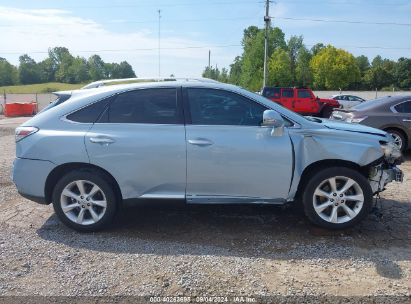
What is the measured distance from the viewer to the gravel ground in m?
3.38

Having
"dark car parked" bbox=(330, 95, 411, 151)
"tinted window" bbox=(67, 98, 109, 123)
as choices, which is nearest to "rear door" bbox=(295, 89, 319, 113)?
"dark car parked" bbox=(330, 95, 411, 151)

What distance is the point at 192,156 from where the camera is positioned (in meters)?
4.35

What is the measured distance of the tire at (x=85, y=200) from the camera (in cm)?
445

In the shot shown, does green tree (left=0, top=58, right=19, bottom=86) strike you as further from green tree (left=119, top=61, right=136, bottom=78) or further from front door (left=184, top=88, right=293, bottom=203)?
front door (left=184, top=88, right=293, bottom=203)

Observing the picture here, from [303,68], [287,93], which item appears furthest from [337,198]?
[303,68]

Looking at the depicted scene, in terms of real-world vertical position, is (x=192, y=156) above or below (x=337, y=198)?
above

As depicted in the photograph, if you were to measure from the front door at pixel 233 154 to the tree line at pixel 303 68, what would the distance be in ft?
175

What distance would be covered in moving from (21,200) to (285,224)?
374 cm

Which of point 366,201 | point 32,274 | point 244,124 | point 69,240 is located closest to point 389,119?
point 366,201

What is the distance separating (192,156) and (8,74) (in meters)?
116

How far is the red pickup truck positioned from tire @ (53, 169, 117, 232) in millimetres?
17554

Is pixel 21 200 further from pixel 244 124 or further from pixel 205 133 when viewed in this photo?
pixel 244 124

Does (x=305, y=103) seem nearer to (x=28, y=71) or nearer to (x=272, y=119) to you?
(x=272, y=119)

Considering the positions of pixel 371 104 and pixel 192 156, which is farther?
pixel 371 104
